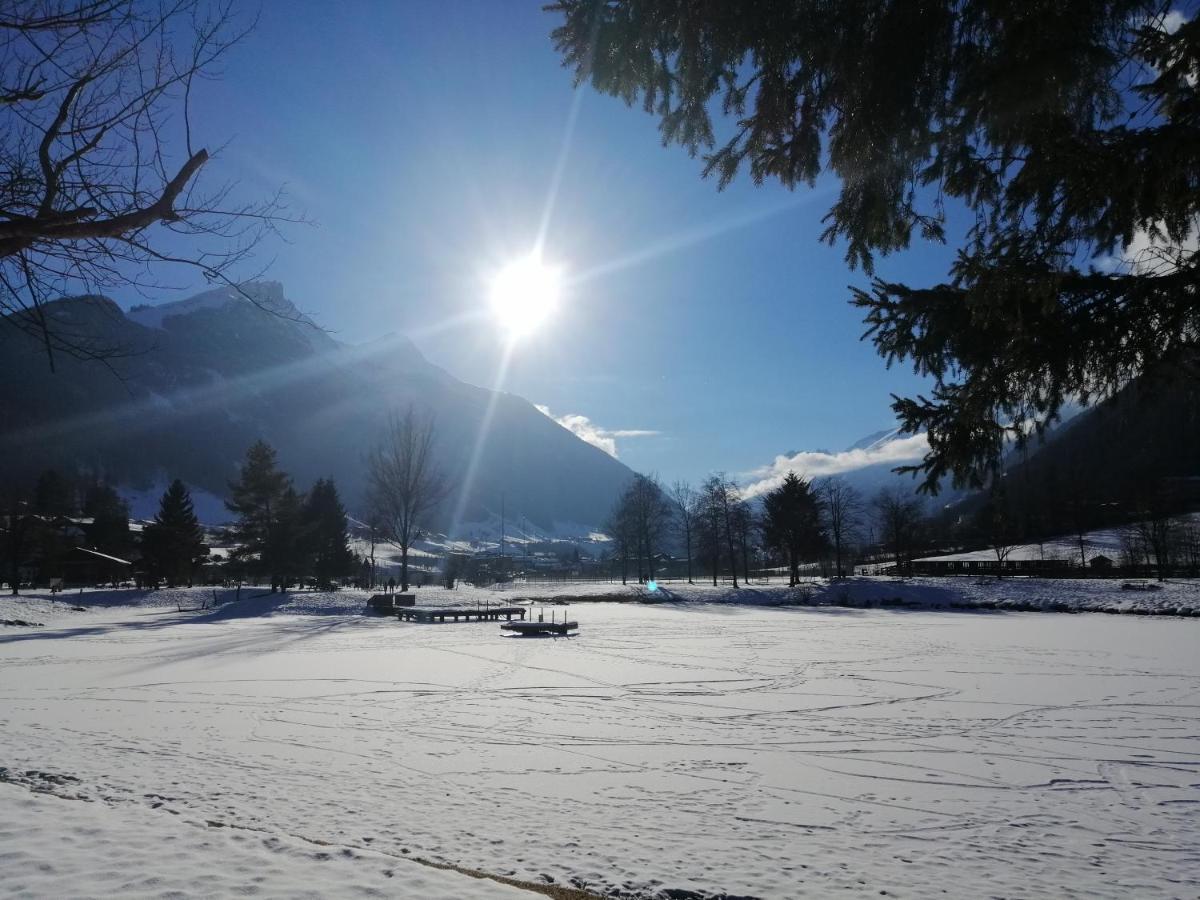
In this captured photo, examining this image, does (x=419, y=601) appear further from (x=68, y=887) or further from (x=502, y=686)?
(x=68, y=887)

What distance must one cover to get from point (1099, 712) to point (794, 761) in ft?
19.3

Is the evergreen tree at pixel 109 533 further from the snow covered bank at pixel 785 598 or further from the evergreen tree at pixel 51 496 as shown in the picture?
the snow covered bank at pixel 785 598

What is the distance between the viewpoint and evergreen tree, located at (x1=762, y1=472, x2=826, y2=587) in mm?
54438

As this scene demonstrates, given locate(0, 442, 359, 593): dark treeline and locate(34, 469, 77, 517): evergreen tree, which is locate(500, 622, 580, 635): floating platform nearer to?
locate(0, 442, 359, 593): dark treeline

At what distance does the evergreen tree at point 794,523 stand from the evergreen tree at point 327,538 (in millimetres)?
35847

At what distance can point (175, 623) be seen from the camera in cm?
2962

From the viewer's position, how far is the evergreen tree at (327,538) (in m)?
51.8

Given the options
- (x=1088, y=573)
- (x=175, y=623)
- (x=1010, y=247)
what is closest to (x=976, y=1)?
(x=1010, y=247)

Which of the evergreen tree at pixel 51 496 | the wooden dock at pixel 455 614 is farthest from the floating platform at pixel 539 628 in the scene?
the evergreen tree at pixel 51 496

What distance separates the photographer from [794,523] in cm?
5444

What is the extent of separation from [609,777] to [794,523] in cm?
4991

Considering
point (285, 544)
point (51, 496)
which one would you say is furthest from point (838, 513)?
point (51, 496)

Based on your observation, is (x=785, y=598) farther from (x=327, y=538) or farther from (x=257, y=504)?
(x=327, y=538)

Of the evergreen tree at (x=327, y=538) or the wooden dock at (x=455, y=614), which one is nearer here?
the wooden dock at (x=455, y=614)
